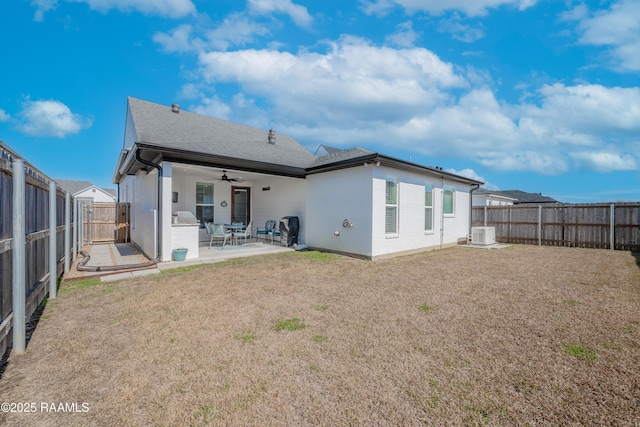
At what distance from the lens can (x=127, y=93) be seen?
11.8m

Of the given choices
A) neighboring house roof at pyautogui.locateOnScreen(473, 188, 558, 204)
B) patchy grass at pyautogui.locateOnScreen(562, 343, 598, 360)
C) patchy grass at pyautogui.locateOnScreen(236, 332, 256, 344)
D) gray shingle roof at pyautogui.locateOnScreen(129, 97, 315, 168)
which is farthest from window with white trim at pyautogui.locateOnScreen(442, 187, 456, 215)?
neighboring house roof at pyautogui.locateOnScreen(473, 188, 558, 204)

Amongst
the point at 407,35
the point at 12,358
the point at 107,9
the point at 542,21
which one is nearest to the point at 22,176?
the point at 12,358

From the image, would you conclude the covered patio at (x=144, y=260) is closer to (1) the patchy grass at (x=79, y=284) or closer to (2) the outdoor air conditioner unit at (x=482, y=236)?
(1) the patchy grass at (x=79, y=284)

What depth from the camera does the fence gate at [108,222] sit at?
12367 millimetres

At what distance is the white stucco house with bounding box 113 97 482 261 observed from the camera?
25.0 feet

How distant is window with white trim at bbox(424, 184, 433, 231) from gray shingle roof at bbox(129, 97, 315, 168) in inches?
186

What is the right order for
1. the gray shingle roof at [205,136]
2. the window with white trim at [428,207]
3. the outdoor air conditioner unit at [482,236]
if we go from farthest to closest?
the outdoor air conditioner unit at [482,236] < the window with white trim at [428,207] < the gray shingle roof at [205,136]

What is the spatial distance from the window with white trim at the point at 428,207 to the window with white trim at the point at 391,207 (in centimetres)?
195

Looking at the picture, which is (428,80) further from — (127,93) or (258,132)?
(127,93)

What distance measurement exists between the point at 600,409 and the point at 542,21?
11.0 m

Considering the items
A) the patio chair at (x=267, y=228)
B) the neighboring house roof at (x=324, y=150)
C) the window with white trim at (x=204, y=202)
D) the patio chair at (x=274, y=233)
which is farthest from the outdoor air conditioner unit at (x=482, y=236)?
the neighboring house roof at (x=324, y=150)

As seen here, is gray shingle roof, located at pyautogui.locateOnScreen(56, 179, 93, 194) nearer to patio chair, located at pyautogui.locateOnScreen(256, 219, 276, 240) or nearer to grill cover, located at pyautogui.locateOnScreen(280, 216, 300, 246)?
patio chair, located at pyautogui.locateOnScreen(256, 219, 276, 240)

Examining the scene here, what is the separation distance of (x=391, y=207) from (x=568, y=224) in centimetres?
879

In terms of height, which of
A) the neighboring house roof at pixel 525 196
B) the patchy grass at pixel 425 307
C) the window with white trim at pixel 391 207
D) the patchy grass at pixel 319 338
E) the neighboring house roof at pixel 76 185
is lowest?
the patchy grass at pixel 425 307
